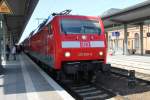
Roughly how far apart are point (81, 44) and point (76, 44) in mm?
207

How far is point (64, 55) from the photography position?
494 inches

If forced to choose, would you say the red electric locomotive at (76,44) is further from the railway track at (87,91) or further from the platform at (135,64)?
the platform at (135,64)

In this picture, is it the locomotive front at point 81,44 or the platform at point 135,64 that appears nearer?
the locomotive front at point 81,44

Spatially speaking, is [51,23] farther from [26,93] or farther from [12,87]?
[26,93]

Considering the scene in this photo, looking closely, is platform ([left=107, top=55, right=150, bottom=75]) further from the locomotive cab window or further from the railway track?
the locomotive cab window

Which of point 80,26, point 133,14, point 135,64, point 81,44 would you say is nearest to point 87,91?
point 81,44

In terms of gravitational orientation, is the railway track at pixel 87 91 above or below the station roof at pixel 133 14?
below

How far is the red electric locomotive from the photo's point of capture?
495 inches

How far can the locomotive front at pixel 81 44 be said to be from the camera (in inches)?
496

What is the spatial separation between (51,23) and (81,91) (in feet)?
9.82

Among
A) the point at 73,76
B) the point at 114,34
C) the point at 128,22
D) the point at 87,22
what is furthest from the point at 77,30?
the point at 128,22

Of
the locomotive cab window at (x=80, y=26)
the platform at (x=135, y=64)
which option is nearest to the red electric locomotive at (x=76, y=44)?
the locomotive cab window at (x=80, y=26)

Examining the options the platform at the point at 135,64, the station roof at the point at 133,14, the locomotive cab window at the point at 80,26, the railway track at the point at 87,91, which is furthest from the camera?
the station roof at the point at 133,14

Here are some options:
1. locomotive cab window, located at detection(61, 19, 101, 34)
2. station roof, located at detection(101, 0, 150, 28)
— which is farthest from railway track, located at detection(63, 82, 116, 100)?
station roof, located at detection(101, 0, 150, 28)
